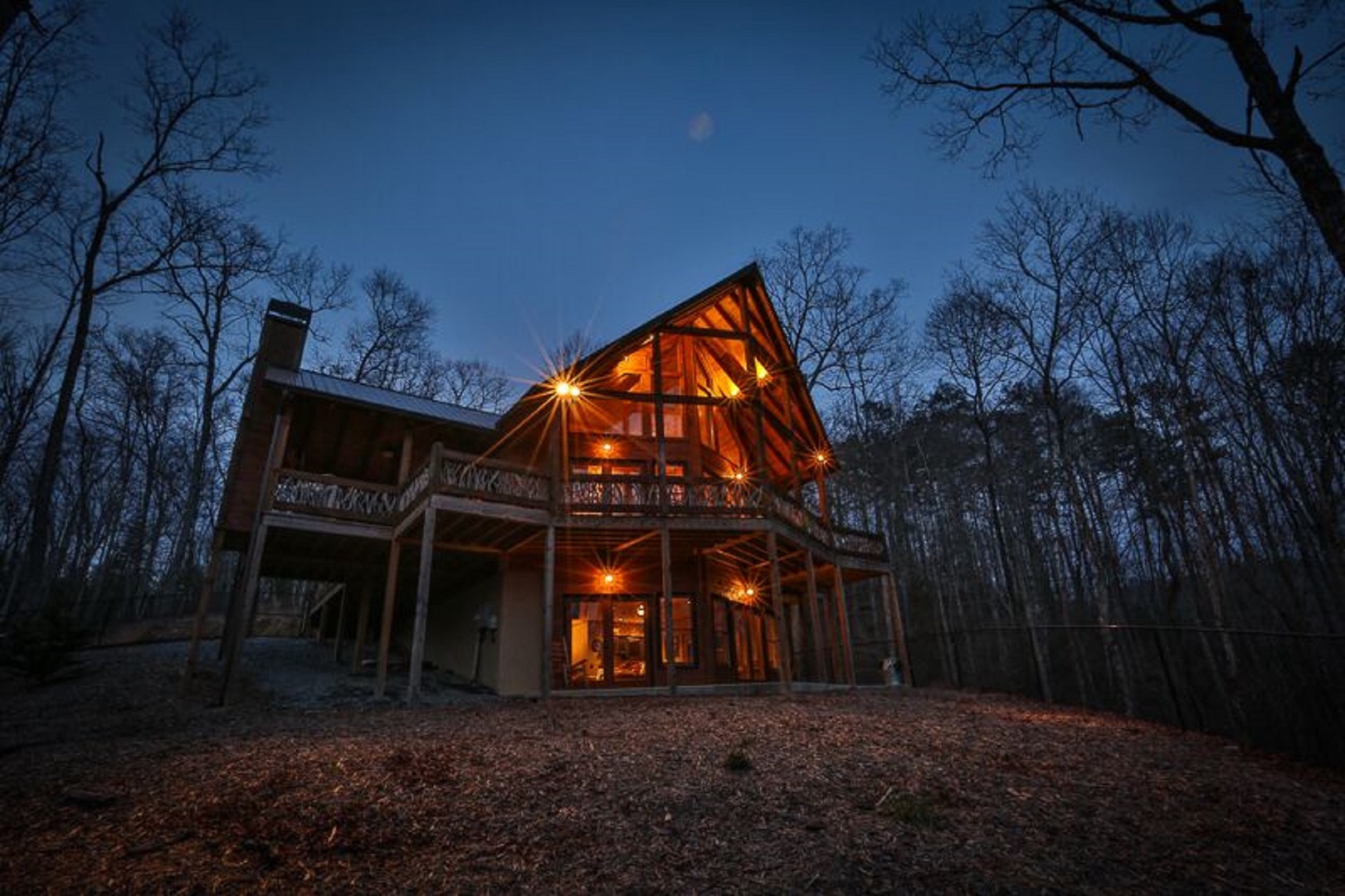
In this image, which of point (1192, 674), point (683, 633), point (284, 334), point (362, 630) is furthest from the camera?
point (1192, 674)

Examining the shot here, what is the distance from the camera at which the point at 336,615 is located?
2634cm

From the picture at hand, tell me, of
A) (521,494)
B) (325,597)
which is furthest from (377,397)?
(325,597)

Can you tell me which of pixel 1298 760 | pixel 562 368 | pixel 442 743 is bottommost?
pixel 1298 760

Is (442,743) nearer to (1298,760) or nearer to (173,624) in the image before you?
(1298,760)

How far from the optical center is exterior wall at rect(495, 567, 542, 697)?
608 inches

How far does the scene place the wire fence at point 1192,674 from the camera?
1088 cm

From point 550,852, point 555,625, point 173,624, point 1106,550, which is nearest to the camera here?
point 550,852

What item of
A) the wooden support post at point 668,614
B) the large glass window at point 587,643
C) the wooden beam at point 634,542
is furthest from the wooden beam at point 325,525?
the wooden support post at point 668,614

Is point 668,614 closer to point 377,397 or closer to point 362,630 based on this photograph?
point 377,397

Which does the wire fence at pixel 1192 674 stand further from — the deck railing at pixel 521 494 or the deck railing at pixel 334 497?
the deck railing at pixel 334 497

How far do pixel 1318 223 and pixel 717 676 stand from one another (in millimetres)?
15003

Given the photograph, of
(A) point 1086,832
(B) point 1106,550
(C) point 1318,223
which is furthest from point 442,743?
(B) point 1106,550

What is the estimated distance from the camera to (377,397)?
15.5 metres

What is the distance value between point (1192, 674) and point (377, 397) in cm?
2589
